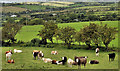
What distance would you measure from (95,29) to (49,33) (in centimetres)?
880

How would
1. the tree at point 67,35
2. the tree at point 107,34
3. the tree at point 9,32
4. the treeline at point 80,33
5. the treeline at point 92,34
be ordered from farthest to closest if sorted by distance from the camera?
the tree at point 9,32 < the tree at point 67,35 < the treeline at point 80,33 < the treeline at point 92,34 < the tree at point 107,34

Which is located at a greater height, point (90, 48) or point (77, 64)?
point (77, 64)

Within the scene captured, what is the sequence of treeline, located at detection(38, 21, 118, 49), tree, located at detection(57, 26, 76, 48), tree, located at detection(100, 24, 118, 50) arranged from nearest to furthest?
tree, located at detection(100, 24, 118, 50) < treeline, located at detection(38, 21, 118, 49) < tree, located at detection(57, 26, 76, 48)

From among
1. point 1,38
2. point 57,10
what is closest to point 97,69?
point 1,38

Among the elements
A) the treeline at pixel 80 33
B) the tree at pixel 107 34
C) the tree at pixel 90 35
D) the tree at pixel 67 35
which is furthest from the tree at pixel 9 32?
the tree at pixel 107 34

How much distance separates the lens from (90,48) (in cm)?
3080

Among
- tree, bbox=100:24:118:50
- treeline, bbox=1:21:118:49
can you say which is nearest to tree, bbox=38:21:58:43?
treeline, bbox=1:21:118:49

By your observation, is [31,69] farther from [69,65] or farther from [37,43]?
[37,43]

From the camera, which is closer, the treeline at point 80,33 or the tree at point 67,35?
the treeline at point 80,33

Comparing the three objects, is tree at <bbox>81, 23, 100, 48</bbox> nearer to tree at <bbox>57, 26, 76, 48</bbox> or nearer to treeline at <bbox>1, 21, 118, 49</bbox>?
treeline at <bbox>1, 21, 118, 49</bbox>

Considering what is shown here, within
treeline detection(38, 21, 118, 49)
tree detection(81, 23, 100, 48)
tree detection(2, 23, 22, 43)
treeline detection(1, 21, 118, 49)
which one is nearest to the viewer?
treeline detection(38, 21, 118, 49)

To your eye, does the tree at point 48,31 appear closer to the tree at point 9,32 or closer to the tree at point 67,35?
the tree at point 67,35

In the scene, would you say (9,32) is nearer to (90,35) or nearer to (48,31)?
(48,31)

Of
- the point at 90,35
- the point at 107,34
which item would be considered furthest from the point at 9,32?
the point at 107,34
